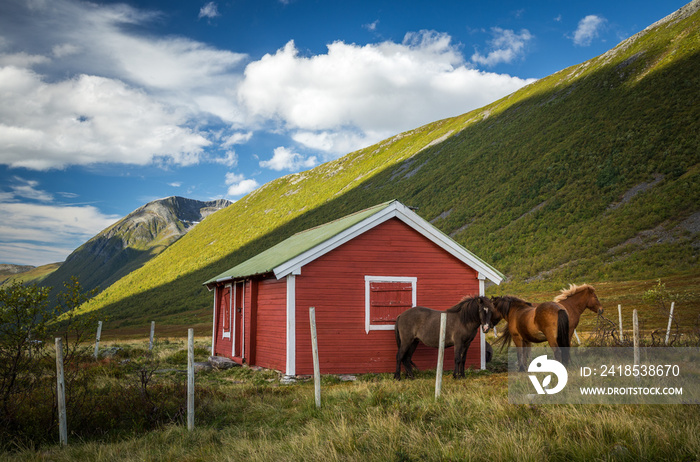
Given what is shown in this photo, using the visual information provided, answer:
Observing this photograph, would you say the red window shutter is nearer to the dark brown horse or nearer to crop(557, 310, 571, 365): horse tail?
the dark brown horse

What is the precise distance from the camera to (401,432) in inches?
243

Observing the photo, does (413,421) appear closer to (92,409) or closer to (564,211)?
(92,409)

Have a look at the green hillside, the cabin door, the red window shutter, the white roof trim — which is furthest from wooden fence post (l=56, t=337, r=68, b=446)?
the green hillside

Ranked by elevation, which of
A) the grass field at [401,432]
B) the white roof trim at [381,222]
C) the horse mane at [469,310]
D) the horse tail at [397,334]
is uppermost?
the white roof trim at [381,222]

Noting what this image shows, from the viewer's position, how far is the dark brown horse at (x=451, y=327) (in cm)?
1200

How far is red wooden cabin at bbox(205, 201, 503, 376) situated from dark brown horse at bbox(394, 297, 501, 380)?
1043mm

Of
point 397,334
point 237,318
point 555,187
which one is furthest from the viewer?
point 555,187

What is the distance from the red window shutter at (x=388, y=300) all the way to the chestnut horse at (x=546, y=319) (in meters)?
2.49

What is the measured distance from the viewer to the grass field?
5.22 m

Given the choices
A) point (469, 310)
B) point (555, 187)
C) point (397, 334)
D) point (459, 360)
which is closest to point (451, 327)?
point (469, 310)

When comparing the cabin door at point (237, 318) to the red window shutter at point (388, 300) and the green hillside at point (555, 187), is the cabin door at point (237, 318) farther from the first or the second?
the green hillside at point (555, 187)

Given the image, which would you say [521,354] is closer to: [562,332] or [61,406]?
[562,332]

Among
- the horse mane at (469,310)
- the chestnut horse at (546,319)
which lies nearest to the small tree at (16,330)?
the horse mane at (469,310)

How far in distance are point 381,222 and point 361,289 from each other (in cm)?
203
